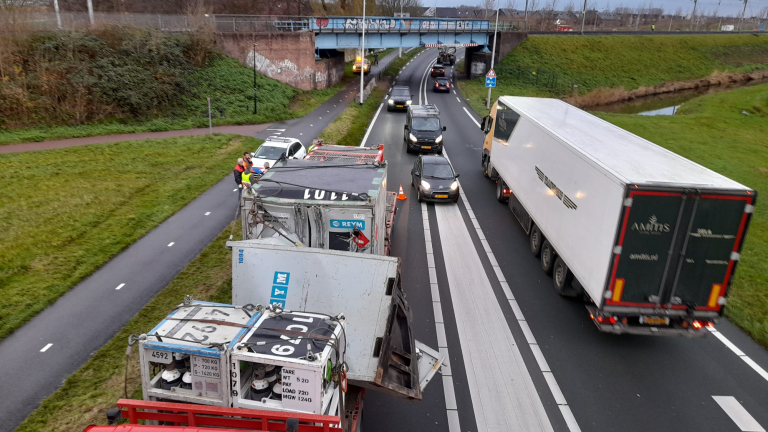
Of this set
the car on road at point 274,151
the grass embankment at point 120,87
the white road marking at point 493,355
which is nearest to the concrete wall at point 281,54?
the grass embankment at point 120,87

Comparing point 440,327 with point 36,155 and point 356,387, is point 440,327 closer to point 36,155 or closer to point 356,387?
point 356,387

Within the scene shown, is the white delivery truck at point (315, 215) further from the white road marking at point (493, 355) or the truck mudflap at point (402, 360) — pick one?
the white road marking at point (493, 355)

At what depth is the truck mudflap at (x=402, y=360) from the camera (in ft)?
23.7

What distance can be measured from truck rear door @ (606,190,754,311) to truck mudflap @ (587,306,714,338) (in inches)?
8.2

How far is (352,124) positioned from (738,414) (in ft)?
85.6

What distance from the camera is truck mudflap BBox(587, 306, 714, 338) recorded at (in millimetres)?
9484

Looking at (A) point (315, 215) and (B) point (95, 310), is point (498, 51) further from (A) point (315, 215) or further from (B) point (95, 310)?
(B) point (95, 310)

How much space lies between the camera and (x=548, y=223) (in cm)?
1283

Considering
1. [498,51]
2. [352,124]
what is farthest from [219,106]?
[498,51]

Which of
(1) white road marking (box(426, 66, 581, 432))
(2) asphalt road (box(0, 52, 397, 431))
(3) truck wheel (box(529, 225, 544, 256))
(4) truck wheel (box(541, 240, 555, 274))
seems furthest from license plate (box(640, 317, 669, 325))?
(2) asphalt road (box(0, 52, 397, 431))

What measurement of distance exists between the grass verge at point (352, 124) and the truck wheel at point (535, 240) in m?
13.7

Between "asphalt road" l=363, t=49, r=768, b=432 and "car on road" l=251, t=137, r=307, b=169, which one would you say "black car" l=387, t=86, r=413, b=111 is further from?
"asphalt road" l=363, t=49, r=768, b=432

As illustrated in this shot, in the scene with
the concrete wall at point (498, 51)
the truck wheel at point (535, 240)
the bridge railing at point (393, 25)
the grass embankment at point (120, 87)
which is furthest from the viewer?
the concrete wall at point (498, 51)

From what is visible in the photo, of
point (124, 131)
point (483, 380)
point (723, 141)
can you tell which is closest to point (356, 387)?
point (483, 380)
